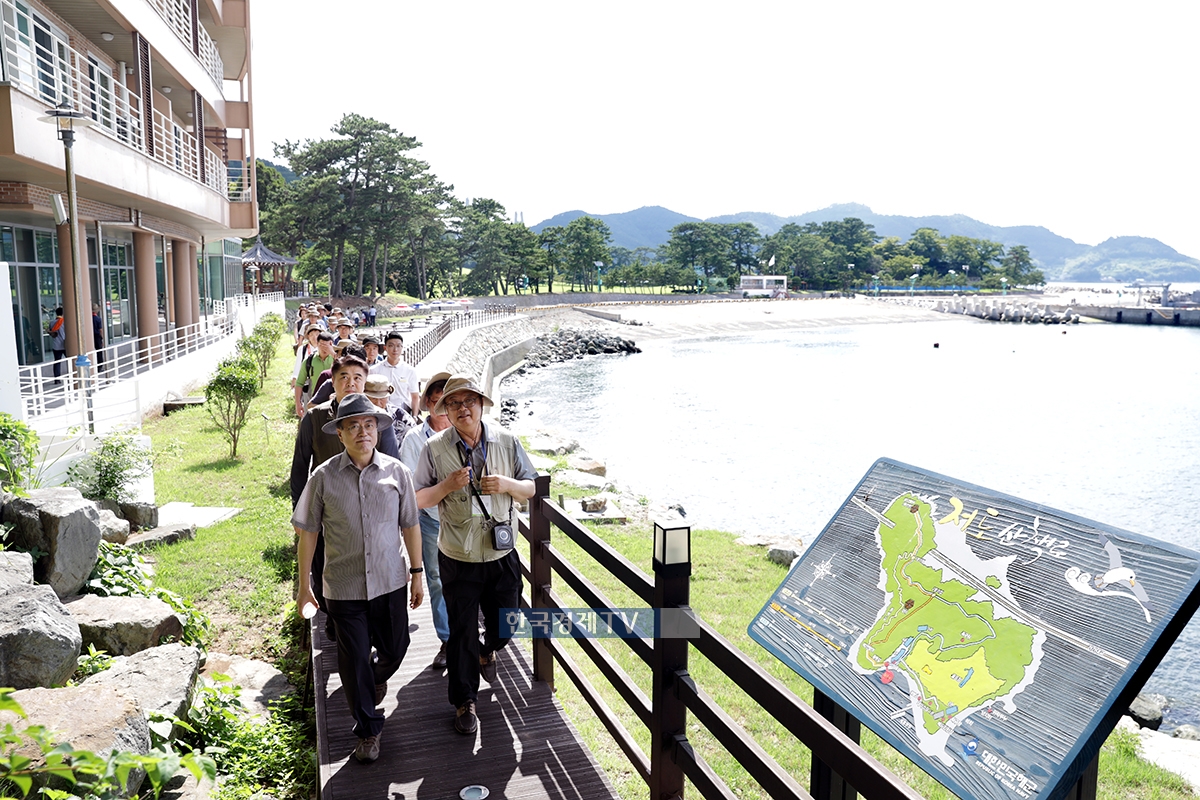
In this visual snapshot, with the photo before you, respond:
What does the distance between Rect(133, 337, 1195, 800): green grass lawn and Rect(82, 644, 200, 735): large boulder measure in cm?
127

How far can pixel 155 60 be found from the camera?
21.1m

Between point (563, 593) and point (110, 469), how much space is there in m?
4.96

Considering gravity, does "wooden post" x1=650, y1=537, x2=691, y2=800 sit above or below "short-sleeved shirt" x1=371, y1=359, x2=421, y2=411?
below

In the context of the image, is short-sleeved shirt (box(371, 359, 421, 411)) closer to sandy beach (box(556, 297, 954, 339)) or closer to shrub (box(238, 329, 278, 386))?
shrub (box(238, 329, 278, 386))

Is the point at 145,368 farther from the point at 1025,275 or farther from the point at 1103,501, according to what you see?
the point at 1025,275

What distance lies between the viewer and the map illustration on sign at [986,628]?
2.02 metres

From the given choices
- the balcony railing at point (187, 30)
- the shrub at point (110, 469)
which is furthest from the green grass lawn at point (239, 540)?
the balcony railing at point (187, 30)

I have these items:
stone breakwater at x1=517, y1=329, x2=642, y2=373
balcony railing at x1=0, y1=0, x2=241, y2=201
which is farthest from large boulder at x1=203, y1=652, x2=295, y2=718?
stone breakwater at x1=517, y1=329, x2=642, y2=373

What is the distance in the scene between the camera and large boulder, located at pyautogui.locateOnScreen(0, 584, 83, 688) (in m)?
4.03

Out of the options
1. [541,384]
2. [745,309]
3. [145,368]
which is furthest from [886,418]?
[745,309]

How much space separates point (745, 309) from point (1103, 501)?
232ft

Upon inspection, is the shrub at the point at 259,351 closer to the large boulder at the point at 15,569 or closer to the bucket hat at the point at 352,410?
the large boulder at the point at 15,569

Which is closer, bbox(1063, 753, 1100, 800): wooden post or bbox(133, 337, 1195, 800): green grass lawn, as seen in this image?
bbox(1063, 753, 1100, 800): wooden post

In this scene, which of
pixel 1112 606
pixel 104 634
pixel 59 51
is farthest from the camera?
pixel 59 51
